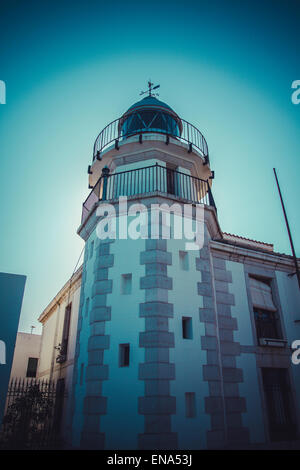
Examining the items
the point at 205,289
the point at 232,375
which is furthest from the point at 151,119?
the point at 232,375

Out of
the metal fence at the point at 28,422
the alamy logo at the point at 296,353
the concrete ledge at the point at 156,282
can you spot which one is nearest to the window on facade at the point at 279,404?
the alamy logo at the point at 296,353

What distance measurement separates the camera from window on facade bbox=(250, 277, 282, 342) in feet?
32.6

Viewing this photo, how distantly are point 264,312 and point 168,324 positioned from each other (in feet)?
14.2

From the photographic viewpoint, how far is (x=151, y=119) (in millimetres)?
12789

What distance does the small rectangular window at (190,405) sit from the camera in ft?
23.2

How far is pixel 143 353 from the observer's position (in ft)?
23.7

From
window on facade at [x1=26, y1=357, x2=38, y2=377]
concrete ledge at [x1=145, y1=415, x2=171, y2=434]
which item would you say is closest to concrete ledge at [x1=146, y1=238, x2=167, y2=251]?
concrete ledge at [x1=145, y1=415, x2=171, y2=434]

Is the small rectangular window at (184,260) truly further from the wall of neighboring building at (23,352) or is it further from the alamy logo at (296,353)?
the wall of neighboring building at (23,352)

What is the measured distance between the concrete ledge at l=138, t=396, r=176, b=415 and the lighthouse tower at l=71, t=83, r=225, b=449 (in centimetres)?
2

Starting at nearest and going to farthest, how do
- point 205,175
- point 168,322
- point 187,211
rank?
point 168,322
point 187,211
point 205,175

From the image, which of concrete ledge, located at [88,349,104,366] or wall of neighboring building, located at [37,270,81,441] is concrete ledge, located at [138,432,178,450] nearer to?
concrete ledge, located at [88,349,104,366]

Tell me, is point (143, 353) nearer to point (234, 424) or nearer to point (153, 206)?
point (234, 424)
